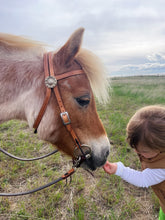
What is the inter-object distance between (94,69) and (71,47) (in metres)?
0.35

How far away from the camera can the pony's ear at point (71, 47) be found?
49.4 inches

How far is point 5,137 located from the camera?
3.97 m

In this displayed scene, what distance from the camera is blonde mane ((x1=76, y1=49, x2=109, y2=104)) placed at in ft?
4.84

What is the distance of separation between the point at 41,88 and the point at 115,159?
2413 millimetres

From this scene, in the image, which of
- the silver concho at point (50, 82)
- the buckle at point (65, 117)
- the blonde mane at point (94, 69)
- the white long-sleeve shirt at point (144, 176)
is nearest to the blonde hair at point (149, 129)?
the white long-sleeve shirt at point (144, 176)

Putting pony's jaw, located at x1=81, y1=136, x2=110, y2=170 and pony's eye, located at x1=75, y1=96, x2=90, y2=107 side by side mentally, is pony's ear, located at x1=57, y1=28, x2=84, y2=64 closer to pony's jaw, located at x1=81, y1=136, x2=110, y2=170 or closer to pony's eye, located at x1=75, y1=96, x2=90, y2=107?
pony's eye, located at x1=75, y1=96, x2=90, y2=107

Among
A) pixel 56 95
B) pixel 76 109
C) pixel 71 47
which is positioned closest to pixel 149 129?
pixel 76 109

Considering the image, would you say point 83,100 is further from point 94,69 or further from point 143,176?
point 143,176

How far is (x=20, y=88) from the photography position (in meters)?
1.38

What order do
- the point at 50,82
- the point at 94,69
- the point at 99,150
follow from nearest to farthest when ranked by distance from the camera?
the point at 50,82
the point at 99,150
the point at 94,69

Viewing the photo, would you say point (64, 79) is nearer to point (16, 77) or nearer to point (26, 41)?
point (16, 77)

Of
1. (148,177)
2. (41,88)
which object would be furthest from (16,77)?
(148,177)

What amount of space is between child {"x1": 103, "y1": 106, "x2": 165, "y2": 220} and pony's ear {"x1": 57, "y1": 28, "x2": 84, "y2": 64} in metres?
0.94

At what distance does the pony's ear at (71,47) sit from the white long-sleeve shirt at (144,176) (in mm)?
1266
